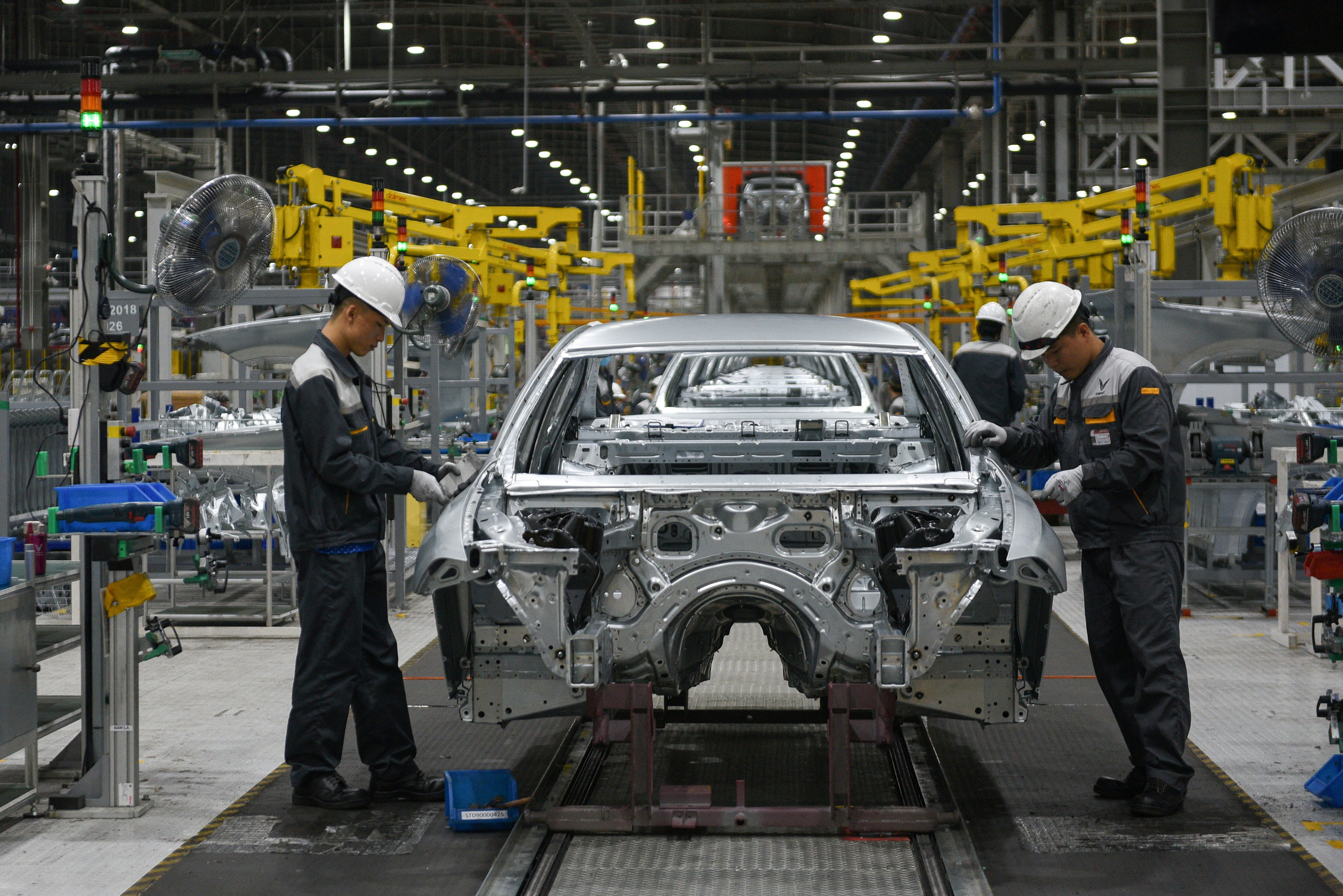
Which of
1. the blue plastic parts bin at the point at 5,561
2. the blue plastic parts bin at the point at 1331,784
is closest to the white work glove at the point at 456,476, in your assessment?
the blue plastic parts bin at the point at 5,561

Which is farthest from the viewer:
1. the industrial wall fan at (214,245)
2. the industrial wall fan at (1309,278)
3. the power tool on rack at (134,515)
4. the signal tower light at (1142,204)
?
the signal tower light at (1142,204)

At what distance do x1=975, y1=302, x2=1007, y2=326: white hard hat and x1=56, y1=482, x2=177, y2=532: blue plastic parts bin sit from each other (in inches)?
221

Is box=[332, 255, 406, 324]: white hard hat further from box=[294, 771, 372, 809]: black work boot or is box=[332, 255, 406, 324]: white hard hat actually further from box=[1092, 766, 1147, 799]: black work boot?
box=[1092, 766, 1147, 799]: black work boot

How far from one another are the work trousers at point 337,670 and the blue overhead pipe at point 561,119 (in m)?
11.8

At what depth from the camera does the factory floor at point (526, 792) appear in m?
3.34

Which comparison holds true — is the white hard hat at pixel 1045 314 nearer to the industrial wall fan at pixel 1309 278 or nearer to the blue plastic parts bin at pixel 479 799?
the blue plastic parts bin at pixel 479 799

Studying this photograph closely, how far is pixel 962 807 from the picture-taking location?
3938 mm

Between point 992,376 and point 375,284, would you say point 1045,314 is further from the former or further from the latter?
point 992,376

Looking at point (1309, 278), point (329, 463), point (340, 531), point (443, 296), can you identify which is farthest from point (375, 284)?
point (1309, 278)

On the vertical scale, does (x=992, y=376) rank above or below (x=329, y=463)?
above

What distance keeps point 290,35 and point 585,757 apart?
50.4ft

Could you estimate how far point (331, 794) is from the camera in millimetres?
3848

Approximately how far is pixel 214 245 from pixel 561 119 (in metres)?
11.4

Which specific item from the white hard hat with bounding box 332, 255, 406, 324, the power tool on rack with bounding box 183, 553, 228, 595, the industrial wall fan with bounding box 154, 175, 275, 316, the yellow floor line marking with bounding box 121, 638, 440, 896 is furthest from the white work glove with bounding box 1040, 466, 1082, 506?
the power tool on rack with bounding box 183, 553, 228, 595
